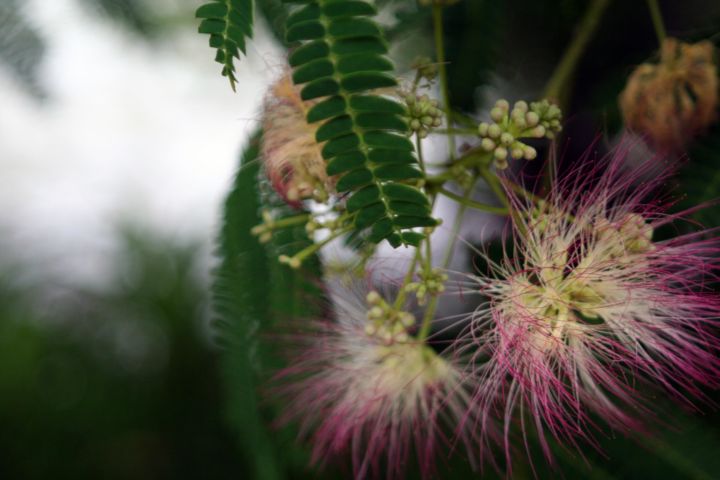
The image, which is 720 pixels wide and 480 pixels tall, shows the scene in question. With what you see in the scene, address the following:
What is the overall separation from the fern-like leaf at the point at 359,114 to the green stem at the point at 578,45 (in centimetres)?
52

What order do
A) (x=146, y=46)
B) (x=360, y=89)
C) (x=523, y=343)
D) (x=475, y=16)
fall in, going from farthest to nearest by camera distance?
(x=146, y=46), (x=475, y=16), (x=523, y=343), (x=360, y=89)

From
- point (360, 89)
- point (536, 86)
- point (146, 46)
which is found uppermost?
point (146, 46)

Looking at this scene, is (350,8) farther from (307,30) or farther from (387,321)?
(387,321)

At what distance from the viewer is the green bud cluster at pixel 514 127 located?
67cm

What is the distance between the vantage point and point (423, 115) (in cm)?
66

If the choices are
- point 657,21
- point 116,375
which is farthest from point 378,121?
point 116,375

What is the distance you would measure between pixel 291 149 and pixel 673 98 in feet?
1.82

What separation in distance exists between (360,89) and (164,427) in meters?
1.90

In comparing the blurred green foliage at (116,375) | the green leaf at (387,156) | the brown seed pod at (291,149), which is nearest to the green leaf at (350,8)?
the green leaf at (387,156)

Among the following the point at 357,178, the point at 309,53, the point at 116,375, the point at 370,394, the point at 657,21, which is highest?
the point at 657,21

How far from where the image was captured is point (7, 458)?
6.72ft

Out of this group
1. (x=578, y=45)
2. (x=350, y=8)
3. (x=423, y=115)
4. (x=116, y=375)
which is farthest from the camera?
(x=116, y=375)

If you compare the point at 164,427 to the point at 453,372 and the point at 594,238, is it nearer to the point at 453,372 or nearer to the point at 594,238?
the point at 453,372

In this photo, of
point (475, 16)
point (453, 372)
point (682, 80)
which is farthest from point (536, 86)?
point (453, 372)
